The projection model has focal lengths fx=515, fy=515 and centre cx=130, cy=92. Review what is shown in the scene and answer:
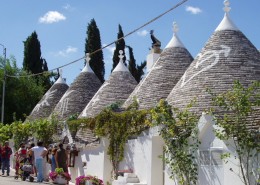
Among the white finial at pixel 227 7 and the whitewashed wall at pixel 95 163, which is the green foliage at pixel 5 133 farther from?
the white finial at pixel 227 7

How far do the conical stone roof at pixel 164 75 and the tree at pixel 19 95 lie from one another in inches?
909

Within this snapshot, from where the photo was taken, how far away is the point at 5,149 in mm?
19578

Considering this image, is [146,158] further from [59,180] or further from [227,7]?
[227,7]

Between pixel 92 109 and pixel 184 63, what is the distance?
487 cm

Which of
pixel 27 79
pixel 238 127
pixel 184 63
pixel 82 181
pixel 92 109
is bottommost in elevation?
pixel 82 181

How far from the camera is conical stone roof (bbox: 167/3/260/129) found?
14.1 metres

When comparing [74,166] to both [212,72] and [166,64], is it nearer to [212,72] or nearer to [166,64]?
[166,64]

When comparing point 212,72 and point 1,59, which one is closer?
point 212,72

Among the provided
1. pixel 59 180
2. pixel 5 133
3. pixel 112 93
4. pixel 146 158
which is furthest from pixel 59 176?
pixel 5 133

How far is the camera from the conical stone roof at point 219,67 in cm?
1413

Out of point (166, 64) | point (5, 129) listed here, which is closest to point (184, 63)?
point (166, 64)

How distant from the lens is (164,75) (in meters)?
18.7

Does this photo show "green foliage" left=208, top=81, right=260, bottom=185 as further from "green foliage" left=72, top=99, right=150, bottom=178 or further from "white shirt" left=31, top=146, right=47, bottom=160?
"white shirt" left=31, top=146, right=47, bottom=160

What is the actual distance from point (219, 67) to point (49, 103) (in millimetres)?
16363
